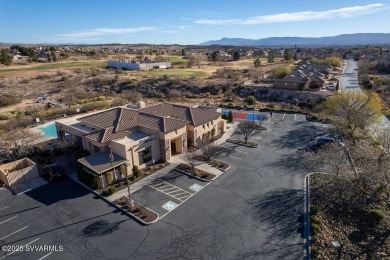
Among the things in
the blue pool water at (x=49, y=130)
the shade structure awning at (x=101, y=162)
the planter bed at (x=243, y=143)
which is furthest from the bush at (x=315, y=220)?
the blue pool water at (x=49, y=130)

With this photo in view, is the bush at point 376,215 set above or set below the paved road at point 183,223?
above

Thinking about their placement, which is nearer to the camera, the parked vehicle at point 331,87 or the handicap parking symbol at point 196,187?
the handicap parking symbol at point 196,187

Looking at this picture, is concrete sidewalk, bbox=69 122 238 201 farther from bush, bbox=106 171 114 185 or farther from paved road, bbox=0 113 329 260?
bush, bbox=106 171 114 185

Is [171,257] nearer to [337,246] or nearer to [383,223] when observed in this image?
[337,246]

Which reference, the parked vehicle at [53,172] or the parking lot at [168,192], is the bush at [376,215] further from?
the parked vehicle at [53,172]

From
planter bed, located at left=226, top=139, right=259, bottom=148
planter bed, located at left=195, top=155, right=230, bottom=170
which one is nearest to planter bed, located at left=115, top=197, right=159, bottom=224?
planter bed, located at left=195, top=155, right=230, bottom=170

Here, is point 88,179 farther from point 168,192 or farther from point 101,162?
point 168,192
